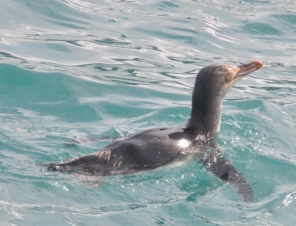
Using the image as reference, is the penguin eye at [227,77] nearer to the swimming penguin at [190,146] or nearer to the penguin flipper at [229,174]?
the swimming penguin at [190,146]

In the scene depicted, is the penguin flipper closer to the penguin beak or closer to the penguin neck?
the penguin neck

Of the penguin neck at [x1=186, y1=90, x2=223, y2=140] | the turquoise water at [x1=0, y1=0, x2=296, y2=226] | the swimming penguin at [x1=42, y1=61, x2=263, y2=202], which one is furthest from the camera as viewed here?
the penguin neck at [x1=186, y1=90, x2=223, y2=140]

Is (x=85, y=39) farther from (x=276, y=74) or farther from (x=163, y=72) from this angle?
(x=276, y=74)

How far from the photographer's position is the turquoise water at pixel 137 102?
8.59m

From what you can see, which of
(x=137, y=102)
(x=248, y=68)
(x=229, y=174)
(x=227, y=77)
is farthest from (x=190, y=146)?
(x=137, y=102)

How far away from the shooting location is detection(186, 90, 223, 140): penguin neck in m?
10.4

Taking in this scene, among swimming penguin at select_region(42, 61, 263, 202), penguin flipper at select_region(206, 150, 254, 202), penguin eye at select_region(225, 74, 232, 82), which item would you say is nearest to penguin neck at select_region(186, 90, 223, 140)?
swimming penguin at select_region(42, 61, 263, 202)

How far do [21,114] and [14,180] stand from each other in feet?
8.64

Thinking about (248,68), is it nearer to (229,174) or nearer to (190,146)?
(190,146)

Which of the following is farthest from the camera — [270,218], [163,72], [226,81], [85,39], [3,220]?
[85,39]

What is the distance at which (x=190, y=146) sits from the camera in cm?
988

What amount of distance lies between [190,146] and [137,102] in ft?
8.80

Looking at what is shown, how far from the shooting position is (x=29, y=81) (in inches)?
498

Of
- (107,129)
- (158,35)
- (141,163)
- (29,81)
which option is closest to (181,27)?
(158,35)
